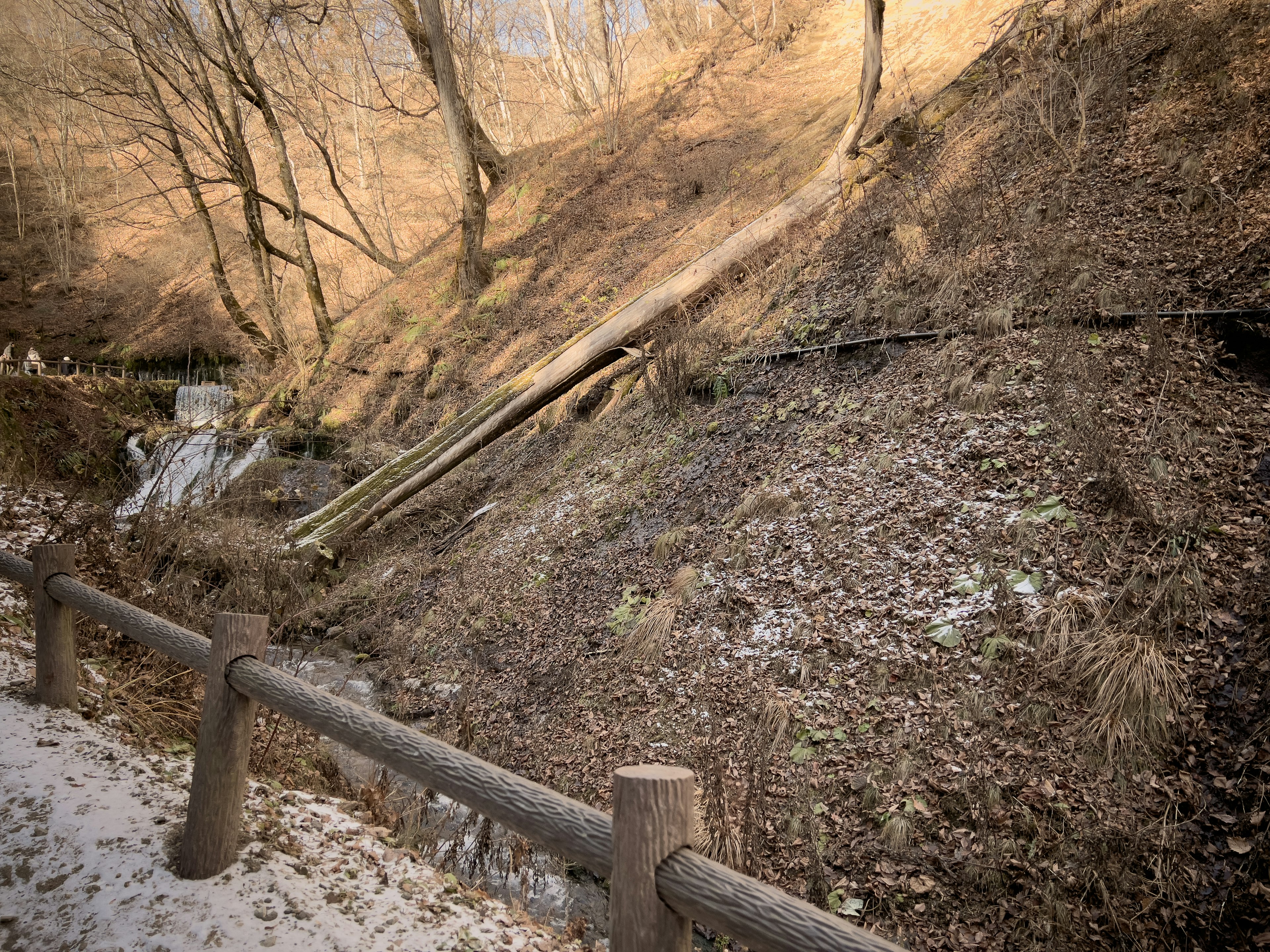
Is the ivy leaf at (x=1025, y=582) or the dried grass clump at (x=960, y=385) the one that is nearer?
the ivy leaf at (x=1025, y=582)

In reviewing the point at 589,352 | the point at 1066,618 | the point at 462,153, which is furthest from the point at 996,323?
the point at 462,153

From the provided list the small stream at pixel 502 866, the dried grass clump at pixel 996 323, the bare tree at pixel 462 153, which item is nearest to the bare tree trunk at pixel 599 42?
the bare tree at pixel 462 153

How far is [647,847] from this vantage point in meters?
1.74

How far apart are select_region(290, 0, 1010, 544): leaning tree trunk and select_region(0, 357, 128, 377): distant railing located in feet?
32.4

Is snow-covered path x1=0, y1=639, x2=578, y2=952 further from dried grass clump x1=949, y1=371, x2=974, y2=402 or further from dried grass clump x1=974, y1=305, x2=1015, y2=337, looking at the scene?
dried grass clump x1=974, y1=305, x2=1015, y2=337

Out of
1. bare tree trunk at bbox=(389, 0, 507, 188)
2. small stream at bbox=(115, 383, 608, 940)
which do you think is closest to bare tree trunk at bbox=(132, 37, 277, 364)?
bare tree trunk at bbox=(389, 0, 507, 188)

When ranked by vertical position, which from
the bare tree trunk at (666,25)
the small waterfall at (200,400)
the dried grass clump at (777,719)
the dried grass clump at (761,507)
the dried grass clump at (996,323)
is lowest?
the dried grass clump at (777,719)

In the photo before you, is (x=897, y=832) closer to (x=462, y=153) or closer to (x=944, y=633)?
(x=944, y=633)

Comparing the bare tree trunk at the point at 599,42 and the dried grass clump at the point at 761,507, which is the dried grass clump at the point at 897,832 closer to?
the dried grass clump at the point at 761,507

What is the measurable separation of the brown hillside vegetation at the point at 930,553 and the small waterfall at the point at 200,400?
19.0ft

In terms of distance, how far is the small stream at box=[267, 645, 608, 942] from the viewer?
3.84 m

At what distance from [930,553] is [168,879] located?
13.9 feet

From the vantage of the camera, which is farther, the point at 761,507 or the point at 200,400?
the point at 200,400

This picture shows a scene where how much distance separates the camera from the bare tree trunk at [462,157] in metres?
12.2
